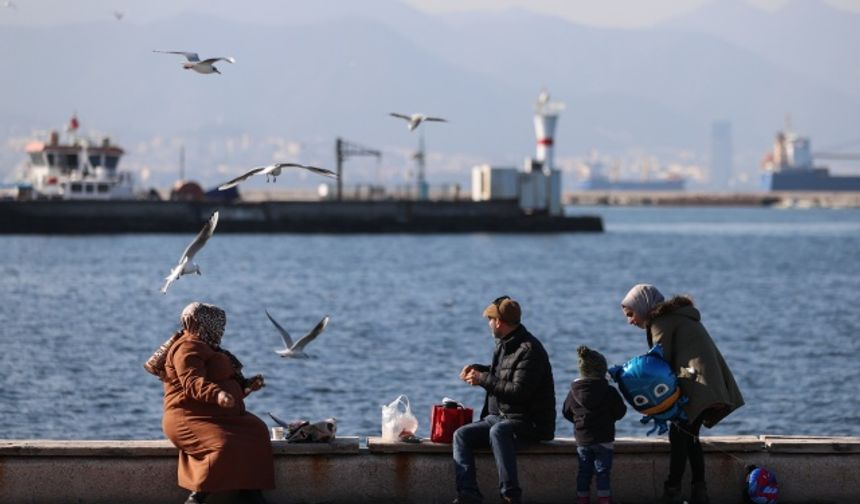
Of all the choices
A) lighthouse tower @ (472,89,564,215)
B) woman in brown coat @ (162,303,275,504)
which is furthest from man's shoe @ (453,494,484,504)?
lighthouse tower @ (472,89,564,215)

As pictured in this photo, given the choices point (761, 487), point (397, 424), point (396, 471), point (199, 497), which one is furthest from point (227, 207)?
point (199, 497)

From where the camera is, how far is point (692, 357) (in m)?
8.56

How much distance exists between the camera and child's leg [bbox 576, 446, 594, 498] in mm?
8555

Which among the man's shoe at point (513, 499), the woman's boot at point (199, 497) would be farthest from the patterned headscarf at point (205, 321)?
the man's shoe at point (513, 499)

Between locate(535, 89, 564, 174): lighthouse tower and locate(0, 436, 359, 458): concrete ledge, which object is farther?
locate(535, 89, 564, 174): lighthouse tower

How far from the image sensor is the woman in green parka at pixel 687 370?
8.55 meters

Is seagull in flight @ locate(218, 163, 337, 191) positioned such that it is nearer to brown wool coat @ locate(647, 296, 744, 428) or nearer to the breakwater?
brown wool coat @ locate(647, 296, 744, 428)

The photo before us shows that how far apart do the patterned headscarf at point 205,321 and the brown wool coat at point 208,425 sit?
0.14 ft

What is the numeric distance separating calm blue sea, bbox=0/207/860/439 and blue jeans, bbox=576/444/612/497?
831 cm

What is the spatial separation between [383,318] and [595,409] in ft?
86.9

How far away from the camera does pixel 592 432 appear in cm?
850

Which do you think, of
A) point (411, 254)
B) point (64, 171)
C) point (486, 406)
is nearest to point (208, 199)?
point (64, 171)

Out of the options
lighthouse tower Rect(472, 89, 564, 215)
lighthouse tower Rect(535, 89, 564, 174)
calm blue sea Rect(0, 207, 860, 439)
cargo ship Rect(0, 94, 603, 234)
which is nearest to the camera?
calm blue sea Rect(0, 207, 860, 439)

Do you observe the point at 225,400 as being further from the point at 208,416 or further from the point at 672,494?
the point at 672,494
